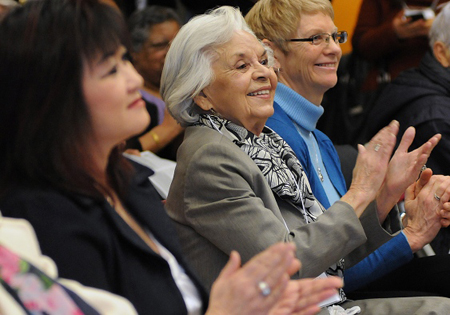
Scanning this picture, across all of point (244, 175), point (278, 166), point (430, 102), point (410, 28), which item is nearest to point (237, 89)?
point (278, 166)

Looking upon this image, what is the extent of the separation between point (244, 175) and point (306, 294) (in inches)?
20.5

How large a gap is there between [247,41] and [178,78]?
286 millimetres

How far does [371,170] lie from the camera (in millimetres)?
1995

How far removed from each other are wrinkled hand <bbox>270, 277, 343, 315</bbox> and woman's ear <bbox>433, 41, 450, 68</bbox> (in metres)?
2.13

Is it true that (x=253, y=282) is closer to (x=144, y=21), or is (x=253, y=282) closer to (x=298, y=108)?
(x=298, y=108)

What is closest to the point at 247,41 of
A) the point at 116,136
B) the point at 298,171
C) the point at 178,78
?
the point at 178,78

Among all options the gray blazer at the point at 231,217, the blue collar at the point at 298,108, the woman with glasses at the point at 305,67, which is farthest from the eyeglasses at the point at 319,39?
the gray blazer at the point at 231,217

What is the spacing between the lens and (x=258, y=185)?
1.91 meters

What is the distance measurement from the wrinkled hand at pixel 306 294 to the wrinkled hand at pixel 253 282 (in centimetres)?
8

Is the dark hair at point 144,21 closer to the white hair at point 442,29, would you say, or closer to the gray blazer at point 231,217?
the white hair at point 442,29

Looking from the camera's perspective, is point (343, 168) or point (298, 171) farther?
point (343, 168)

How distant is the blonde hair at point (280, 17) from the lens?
8.70 ft

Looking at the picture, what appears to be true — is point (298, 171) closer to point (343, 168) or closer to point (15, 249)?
point (343, 168)

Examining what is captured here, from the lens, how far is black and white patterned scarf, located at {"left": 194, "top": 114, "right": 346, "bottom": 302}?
203cm
